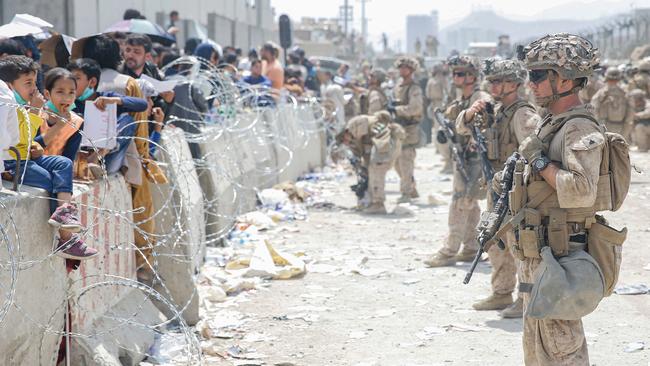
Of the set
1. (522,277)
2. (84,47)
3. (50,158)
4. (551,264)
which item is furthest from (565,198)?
(84,47)

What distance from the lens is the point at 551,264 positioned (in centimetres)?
477

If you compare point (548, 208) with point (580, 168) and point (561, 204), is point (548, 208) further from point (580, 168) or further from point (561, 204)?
point (580, 168)

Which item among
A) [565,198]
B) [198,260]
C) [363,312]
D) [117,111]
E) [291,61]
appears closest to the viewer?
[565,198]

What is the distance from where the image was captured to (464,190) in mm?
8953

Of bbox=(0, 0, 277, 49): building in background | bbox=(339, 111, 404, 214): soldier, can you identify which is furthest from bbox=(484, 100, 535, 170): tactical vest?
bbox=(0, 0, 277, 49): building in background

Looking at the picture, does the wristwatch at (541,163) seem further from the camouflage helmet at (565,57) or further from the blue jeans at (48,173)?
the blue jeans at (48,173)

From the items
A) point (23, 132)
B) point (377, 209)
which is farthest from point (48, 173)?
point (377, 209)

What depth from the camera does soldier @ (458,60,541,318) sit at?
730 cm

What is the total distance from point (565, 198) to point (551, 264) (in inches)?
12.0

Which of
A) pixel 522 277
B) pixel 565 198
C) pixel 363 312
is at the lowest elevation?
pixel 363 312

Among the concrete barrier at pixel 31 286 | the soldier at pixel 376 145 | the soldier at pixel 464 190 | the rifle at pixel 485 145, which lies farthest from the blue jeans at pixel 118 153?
the soldier at pixel 376 145

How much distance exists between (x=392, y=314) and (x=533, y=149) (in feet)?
9.62

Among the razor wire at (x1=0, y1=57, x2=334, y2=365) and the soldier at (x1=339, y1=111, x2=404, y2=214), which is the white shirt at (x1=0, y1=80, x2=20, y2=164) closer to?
the razor wire at (x1=0, y1=57, x2=334, y2=365)

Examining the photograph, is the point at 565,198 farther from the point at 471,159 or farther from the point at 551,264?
the point at 471,159
